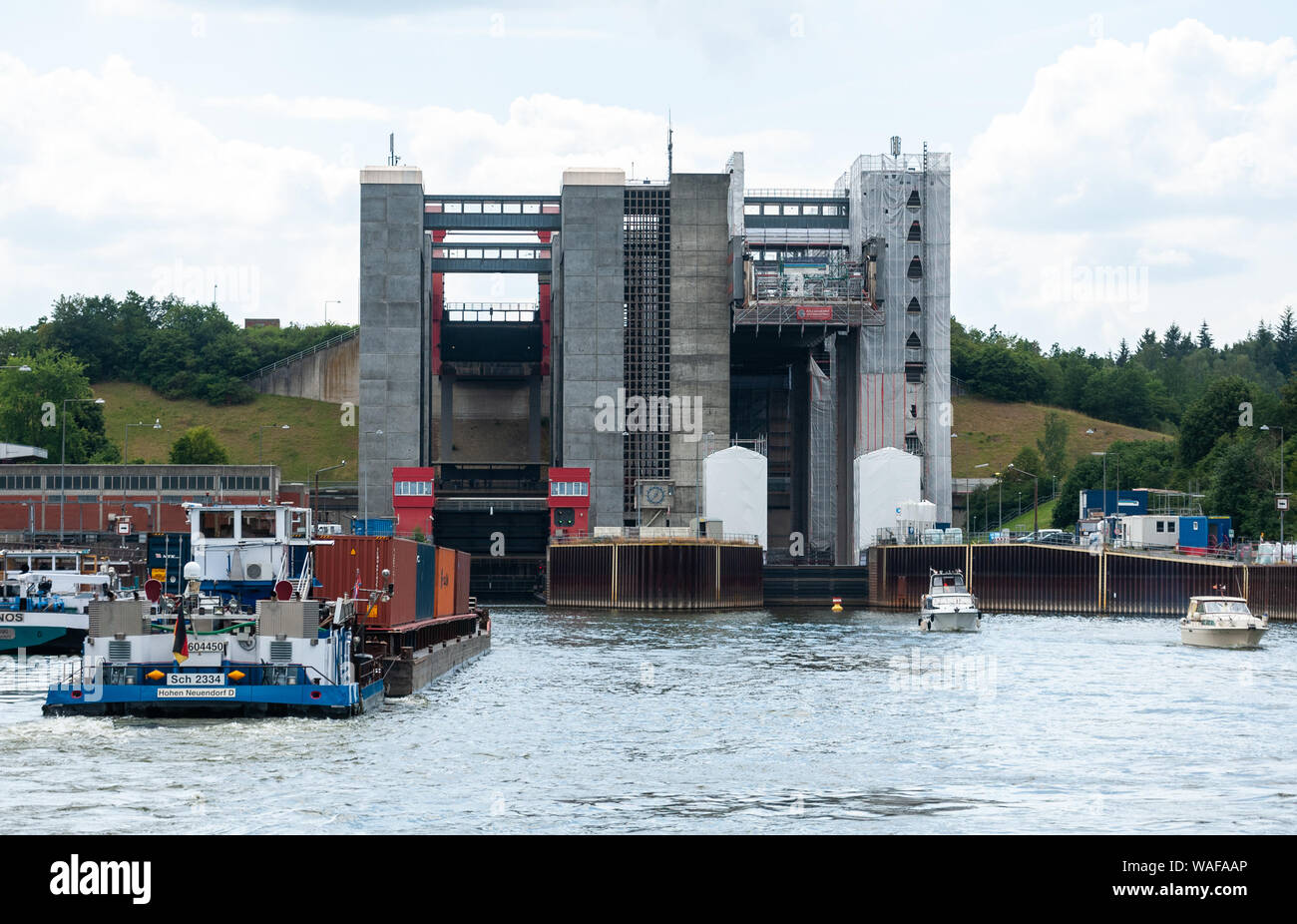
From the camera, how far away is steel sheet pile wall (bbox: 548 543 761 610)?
5049 inches

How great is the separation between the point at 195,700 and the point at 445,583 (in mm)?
36474

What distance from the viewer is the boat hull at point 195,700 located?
39.3m

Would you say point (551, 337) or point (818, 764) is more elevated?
point (551, 337)

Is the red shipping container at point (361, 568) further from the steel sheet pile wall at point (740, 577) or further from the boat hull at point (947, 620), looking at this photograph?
the steel sheet pile wall at point (740, 577)

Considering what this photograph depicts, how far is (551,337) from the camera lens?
161 m

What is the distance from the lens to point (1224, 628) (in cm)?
7900

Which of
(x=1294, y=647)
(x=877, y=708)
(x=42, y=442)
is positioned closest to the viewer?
(x=877, y=708)

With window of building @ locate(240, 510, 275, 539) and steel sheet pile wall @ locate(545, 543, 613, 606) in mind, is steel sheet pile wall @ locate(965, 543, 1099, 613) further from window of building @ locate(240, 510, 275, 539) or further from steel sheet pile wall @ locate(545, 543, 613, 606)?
window of building @ locate(240, 510, 275, 539)

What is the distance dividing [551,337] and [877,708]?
115 m

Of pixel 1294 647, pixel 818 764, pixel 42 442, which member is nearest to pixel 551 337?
pixel 42 442

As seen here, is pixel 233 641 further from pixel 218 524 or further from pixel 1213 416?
pixel 1213 416

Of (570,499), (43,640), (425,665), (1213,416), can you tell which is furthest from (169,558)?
(1213,416)

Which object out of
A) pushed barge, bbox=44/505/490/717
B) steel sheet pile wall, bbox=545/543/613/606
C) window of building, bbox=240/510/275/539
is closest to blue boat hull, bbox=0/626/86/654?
pushed barge, bbox=44/505/490/717
